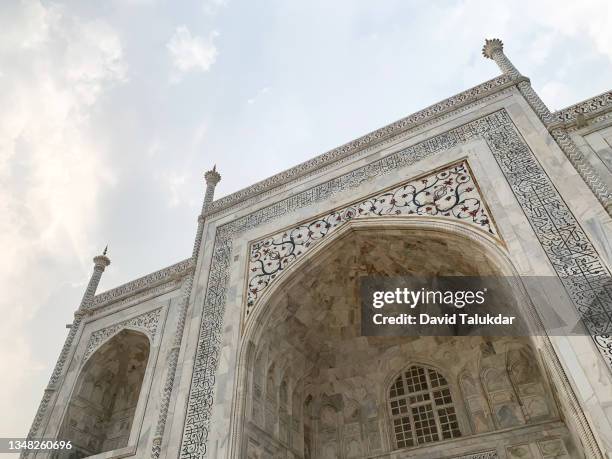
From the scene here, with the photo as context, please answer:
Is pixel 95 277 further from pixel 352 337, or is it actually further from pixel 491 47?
pixel 491 47

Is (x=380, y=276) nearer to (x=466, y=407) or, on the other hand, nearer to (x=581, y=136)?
(x=466, y=407)

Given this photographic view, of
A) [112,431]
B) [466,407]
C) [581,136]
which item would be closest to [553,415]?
[466,407]

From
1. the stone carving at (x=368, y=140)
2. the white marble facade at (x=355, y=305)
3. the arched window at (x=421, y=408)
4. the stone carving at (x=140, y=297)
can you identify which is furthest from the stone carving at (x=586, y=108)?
the stone carving at (x=140, y=297)

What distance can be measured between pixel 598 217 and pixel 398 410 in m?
3.82

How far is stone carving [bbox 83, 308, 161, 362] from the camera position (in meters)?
8.18

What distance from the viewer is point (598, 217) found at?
4.87 meters

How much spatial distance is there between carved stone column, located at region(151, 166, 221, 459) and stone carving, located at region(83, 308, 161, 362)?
0.71m

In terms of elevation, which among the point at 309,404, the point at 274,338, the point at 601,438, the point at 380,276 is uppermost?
the point at 380,276

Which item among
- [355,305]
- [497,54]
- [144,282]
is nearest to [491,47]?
[497,54]

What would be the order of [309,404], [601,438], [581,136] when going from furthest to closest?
1. [309,404]
2. [581,136]
3. [601,438]

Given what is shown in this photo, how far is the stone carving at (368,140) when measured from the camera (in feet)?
23.2

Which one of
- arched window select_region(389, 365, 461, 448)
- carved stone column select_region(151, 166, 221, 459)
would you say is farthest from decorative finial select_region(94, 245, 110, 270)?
arched window select_region(389, 365, 461, 448)

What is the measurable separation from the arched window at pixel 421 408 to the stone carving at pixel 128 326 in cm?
394

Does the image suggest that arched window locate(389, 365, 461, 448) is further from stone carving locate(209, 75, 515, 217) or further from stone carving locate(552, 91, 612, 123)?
stone carving locate(552, 91, 612, 123)
